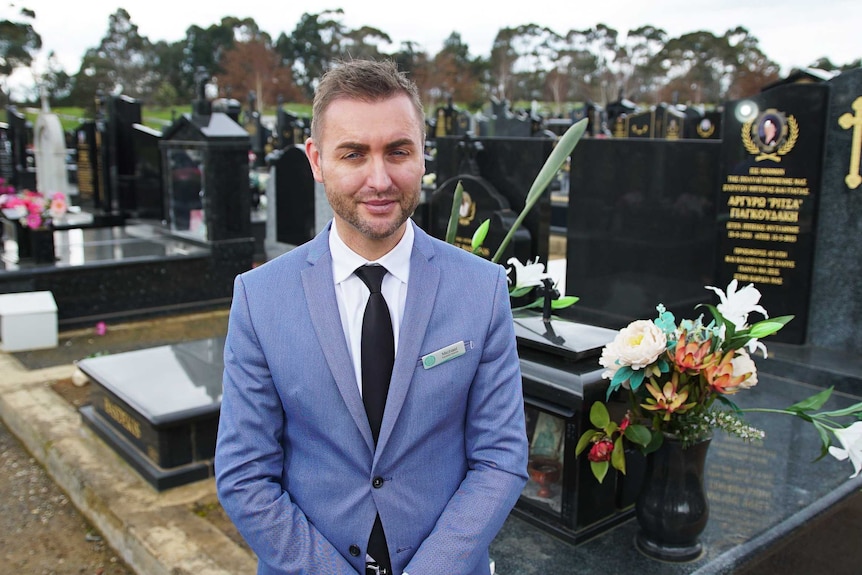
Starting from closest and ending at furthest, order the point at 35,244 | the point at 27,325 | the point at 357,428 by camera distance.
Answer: the point at 357,428 → the point at 27,325 → the point at 35,244

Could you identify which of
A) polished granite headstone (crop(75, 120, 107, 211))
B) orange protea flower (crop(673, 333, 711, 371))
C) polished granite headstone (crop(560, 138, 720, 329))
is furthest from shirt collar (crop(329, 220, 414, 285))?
polished granite headstone (crop(75, 120, 107, 211))

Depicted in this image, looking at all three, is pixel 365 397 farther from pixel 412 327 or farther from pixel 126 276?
pixel 126 276

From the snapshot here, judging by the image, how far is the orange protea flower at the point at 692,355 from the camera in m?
2.53

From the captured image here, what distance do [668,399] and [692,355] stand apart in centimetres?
18

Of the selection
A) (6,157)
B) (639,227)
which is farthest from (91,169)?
(639,227)

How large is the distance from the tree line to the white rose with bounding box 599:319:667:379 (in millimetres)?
53258

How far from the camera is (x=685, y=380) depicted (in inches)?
102

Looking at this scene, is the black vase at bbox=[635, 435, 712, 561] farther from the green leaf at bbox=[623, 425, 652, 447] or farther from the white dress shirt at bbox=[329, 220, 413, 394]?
the white dress shirt at bbox=[329, 220, 413, 394]

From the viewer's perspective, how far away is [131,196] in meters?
11.8

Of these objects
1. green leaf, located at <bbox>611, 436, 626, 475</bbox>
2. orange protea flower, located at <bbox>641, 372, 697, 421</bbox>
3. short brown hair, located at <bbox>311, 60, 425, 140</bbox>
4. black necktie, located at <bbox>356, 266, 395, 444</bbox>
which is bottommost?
green leaf, located at <bbox>611, 436, 626, 475</bbox>

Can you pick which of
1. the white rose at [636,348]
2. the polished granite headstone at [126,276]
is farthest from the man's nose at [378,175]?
the polished granite headstone at [126,276]

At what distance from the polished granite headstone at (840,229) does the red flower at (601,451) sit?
12.4ft

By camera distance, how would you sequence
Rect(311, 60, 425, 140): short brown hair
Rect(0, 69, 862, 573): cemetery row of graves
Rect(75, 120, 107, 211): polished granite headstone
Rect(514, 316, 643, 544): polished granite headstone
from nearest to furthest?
Rect(311, 60, 425, 140): short brown hair, Rect(514, 316, 643, 544): polished granite headstone, Rect(0, 69, 862, 573): cemetery row of graves, Rect(75, 120, 107, 211): polished granite headstone

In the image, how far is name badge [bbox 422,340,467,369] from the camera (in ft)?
5.23
